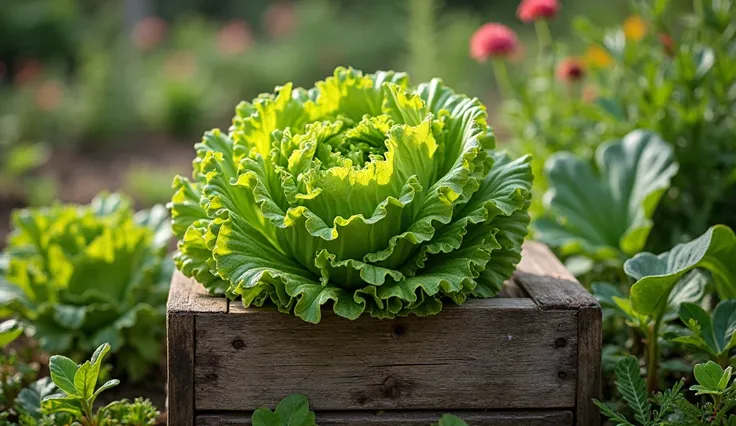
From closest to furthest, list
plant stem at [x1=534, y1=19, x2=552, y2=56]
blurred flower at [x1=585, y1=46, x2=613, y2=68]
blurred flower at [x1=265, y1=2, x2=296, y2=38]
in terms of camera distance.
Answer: plant stem at [x1=534, y1=19, x2=552, y2=56]
blurred flower at [x1=585, y1=46, x2=613, y2=68]
blurred flower at [x1=265, y1=2, x2=296, y2=38]

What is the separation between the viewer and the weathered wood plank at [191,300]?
2.20m

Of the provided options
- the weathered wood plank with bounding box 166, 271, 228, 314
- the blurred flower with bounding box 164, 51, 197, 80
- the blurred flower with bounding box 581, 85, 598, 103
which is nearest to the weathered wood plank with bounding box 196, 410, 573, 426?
the weathered wood plank with bounding box 166, 271, 228, 314

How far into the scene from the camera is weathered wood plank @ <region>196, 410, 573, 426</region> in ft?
7.32

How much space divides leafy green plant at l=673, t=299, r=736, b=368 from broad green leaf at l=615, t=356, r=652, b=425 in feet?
0.55

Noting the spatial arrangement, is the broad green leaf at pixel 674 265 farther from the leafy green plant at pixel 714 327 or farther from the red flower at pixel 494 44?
the red flower at pixel 494 44

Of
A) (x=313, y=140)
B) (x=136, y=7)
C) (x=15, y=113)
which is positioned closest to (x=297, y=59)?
(x=136, y=7)

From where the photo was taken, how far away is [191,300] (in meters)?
2.27

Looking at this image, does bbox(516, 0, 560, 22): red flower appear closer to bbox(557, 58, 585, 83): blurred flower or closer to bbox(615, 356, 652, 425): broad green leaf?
bbox(557, 58, 585, 83): blurred flower

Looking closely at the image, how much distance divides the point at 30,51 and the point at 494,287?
27.5 feet

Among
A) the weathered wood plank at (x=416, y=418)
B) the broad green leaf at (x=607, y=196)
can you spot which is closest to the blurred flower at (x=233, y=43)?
the broad green leaf at (x=607, y=196)

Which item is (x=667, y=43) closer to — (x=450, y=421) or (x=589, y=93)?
(x=589, y=93)

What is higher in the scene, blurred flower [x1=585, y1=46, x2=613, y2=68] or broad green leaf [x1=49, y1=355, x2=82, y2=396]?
blurred flower [x1=585, y1=46, x2=613, y2=68]

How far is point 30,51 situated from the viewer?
9312 mm

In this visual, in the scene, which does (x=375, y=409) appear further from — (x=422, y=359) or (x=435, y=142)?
(x=435, y=142)
